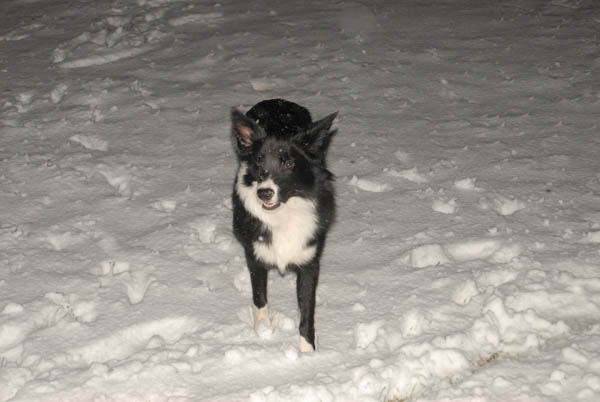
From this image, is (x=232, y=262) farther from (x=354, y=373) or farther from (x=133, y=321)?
(x=354, y=373)

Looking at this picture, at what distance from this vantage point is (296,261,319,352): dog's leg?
3920mm

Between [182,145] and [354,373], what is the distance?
3419mm

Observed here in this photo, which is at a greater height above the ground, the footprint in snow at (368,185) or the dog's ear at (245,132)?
the dog's ear at (245,132)

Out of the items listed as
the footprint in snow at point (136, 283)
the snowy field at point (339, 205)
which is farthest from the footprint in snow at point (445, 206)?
the footprint in snow at point (136, 283)

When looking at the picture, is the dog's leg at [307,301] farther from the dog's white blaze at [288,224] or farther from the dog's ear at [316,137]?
the dog's ear at [316,137]

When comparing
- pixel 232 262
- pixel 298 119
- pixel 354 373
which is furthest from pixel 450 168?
pixel 354 373

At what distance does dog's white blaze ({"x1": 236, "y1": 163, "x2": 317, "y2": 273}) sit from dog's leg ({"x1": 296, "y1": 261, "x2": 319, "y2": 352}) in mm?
92

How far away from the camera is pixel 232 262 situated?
15.6 ft

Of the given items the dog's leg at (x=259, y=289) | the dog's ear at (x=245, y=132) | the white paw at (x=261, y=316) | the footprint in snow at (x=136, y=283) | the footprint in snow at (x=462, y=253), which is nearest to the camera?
the dog's ear at (x=245, y=132)

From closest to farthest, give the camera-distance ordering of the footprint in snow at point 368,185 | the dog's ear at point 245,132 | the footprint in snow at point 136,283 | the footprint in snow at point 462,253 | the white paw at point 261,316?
1. the dog's ear at point 245,132
2. the white paw at point 261,316
3. the footprint in snow at point 136,283
4. the footprint in snow at point 462,253
5. the footprint in snow at point 368,185

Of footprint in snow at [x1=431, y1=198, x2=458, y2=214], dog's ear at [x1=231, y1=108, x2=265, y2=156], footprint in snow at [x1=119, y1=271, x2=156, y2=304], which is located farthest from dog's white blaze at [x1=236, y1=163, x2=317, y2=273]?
footprint in snow at [x1=431, y1=198, x2=458, y2=214]

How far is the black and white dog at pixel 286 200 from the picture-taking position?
3.71 metres

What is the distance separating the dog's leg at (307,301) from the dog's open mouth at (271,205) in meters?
0.45

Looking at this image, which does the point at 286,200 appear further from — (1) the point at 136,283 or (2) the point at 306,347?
(1) the point at 136,283
